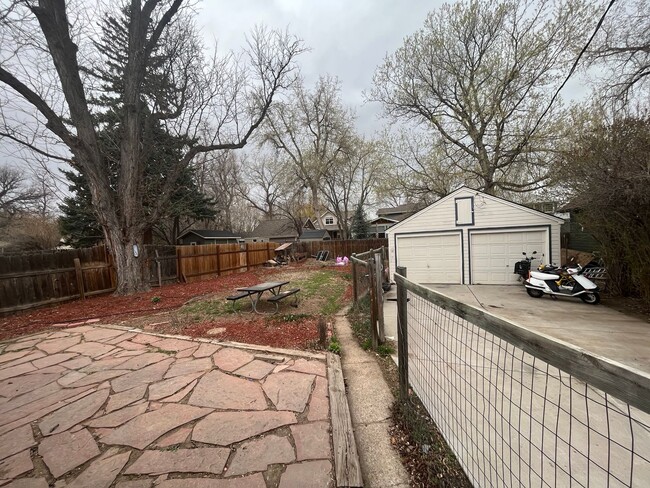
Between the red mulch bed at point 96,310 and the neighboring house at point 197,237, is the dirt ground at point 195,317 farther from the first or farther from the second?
the neighboring house at point 197,237

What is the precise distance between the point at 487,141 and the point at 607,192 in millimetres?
9027

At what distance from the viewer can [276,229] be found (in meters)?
33.8

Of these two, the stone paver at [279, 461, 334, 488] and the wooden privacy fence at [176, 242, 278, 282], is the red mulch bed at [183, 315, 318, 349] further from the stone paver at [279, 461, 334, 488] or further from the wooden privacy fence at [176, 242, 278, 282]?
the wooden privacy fence at [176, 242, 278, 282]

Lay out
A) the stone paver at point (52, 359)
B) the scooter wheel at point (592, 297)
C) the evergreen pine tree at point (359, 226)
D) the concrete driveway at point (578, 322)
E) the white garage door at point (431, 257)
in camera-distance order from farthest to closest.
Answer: the evergreen pine tree at point (359, 226)
the white garage door at point (431, 257)
the scooter wheel at point (592, 297)
the concrete driveway at point (578, 322)
the stone paver at point (52, 359)

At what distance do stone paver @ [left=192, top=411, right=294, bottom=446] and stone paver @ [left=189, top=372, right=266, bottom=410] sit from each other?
110 millimetres

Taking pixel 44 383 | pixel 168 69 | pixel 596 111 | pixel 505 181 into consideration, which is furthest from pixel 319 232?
pixel 44 383

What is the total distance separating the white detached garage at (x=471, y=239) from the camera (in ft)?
28.9

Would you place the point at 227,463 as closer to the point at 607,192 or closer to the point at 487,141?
the point at 607,192

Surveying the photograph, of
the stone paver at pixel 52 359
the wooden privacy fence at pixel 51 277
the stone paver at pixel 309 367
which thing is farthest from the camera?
the wooden privacy fence at pixel 51 277

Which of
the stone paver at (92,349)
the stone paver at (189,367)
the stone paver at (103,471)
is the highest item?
the stone paver at (189,367)

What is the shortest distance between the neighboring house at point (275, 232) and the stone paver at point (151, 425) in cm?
3040

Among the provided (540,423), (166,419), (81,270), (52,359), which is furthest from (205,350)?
(81,270)

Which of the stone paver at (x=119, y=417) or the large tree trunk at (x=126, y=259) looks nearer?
the stone paver at (x=119, y=417)

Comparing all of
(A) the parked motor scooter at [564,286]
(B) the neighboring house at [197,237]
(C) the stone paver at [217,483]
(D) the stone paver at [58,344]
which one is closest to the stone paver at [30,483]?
(C) the stone paver at [217,483]
